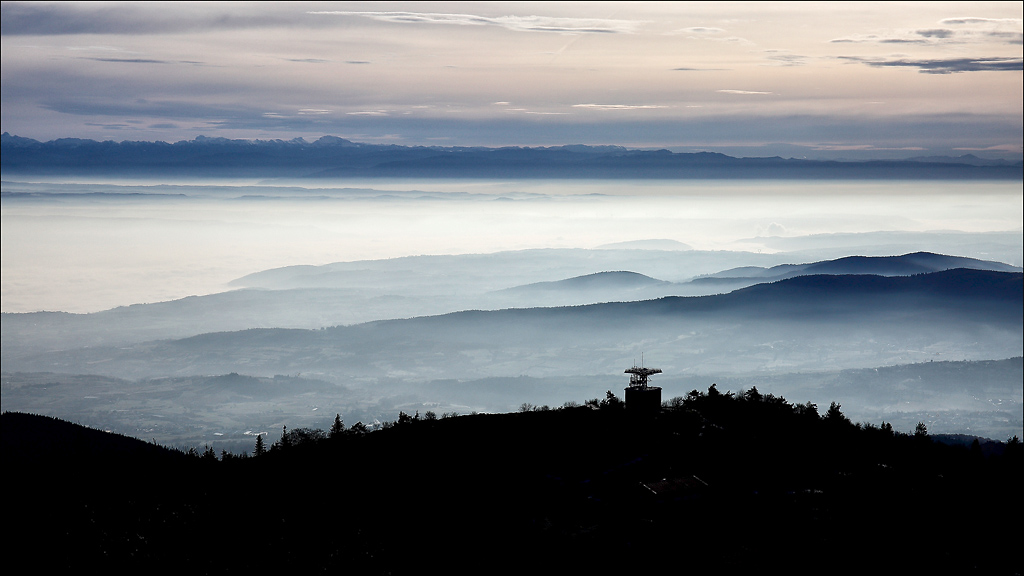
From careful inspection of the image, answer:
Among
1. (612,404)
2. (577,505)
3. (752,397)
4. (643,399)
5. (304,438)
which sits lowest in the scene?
(304,438)

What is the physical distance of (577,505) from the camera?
55.0 meters

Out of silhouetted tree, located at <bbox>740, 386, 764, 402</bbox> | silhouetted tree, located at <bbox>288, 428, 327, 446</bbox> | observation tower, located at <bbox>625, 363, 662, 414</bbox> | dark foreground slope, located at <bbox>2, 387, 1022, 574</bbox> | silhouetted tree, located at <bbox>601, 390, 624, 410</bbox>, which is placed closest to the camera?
dark foreground slope, located at <bbox>2, 387, 1022, 574</bbox>

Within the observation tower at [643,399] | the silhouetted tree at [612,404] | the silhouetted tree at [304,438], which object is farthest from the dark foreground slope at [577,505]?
the silhouetted tree at [304,438]

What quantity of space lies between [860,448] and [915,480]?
24.9 feet

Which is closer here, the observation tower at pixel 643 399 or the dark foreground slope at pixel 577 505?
the dark foreground slope at pixel 577 505

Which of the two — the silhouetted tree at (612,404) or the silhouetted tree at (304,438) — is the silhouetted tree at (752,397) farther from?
the silhouetted tree at (304,438)

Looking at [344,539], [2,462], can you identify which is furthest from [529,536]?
[2,462]

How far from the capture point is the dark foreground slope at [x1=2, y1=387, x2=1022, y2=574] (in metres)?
49.8

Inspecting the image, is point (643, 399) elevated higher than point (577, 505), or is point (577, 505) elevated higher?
point (643, 399)

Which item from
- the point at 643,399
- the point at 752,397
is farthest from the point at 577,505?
the point at 752,397

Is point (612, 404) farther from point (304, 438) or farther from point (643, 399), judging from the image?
point (304, 438)

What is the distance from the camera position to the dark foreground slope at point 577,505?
49.8 meters

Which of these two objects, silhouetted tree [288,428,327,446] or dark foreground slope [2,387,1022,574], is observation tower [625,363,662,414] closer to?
dark foreground slope [2,387,1022,574]

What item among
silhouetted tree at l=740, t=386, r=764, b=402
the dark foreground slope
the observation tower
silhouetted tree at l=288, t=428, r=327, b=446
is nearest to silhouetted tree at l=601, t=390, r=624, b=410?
the dark foreground slope
